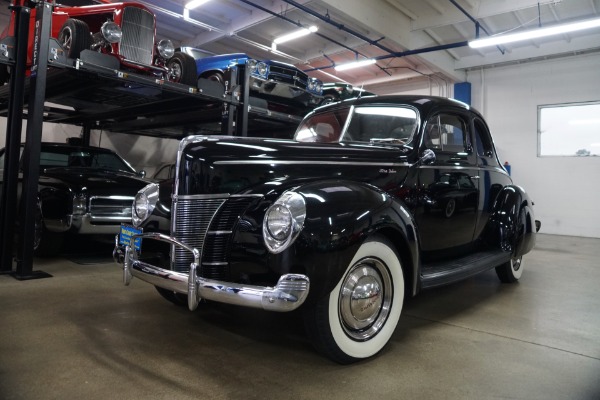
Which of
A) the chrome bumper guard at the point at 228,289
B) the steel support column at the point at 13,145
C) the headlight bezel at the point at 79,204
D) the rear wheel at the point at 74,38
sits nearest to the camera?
the chrome bumper guard at the point at 228,289

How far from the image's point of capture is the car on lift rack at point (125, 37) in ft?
14.0

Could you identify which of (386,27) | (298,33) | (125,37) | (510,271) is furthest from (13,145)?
(386,27)

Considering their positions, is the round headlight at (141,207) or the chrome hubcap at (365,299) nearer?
the chrome hubcap at (365,299)

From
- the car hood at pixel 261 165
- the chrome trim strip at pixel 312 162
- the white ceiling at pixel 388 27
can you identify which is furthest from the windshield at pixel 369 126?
the white ceiling at pixel 388 27

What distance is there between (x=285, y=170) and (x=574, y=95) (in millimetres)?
10440

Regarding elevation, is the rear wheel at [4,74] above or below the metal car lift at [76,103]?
above

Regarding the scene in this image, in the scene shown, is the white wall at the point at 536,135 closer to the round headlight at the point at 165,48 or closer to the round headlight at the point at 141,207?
the round headlight at the point at 165,48

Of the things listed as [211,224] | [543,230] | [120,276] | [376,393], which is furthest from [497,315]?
[543,230]

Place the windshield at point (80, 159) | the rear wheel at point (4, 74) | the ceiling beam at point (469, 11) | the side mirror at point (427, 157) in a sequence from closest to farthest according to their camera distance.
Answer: the side mirror at point (427, 157)
the rear wheel at point (4, 74)
the windshield at point (80, 159)
the ceiling beam at point (469, 11)

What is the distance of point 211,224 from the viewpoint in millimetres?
2160

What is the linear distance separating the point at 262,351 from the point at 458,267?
4.89 feet

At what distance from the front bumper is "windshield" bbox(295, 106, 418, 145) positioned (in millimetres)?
2601

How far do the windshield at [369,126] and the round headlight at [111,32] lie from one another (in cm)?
242

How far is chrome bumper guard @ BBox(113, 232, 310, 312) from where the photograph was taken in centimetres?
176
